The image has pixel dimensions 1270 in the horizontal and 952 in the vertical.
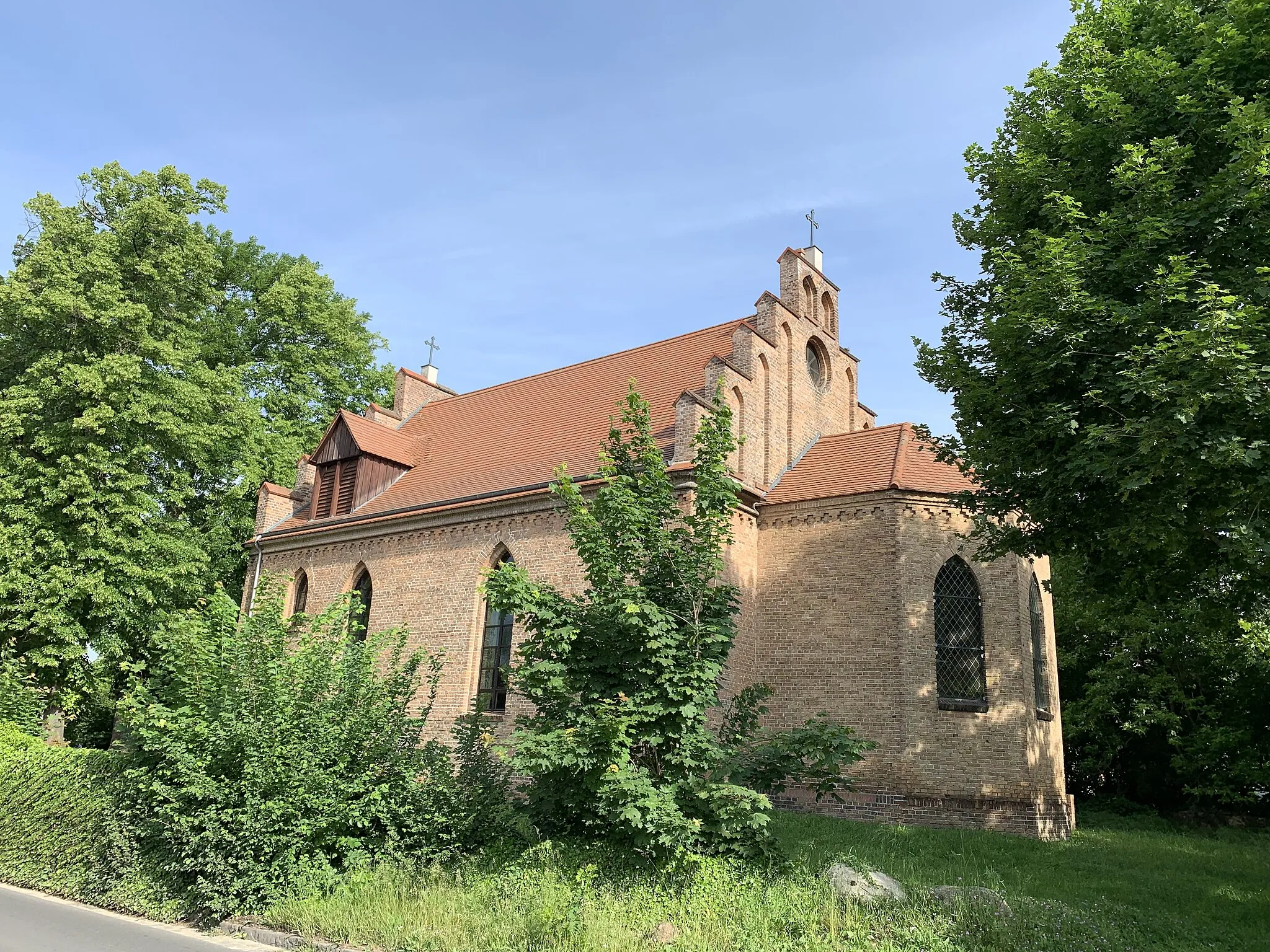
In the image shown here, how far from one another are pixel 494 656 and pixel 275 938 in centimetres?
984

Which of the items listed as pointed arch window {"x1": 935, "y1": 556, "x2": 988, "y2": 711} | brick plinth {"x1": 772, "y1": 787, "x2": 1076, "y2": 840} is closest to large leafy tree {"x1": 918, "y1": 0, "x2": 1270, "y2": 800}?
pointed arch window {"x1": 935, "y1": 556, "x2": 988, "y2": 711}

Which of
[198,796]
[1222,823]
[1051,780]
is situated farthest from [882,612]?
[1222,823]

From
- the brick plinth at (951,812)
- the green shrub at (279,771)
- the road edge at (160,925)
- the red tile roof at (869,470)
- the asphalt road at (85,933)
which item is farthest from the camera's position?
the red tile roof at (869,470)

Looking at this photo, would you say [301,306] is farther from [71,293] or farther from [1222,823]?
[1222,823]

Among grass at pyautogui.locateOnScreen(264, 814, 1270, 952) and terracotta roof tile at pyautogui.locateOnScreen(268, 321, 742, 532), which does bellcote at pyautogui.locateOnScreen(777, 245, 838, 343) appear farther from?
grass at pyautogui.locateOnScreen(264, 814, 1270, 952)

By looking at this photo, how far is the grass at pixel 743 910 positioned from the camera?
23.3 ft

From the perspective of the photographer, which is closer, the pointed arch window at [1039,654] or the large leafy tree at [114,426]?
the pointed arch window at [1039,654]

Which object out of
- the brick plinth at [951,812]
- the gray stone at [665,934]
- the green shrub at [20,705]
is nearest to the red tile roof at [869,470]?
the brick plinth at [951,812]

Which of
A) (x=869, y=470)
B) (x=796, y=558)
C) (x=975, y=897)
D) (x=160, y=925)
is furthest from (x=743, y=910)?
(x=869, y=470)

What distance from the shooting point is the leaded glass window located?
16656mm

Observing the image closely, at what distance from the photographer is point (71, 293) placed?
1900 cm

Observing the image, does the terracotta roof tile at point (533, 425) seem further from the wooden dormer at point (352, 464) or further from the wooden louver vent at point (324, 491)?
the wooden louver vent at point (324, 491)

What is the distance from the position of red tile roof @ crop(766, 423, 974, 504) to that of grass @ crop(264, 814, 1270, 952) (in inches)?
273

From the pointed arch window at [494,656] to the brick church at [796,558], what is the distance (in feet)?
0.14
